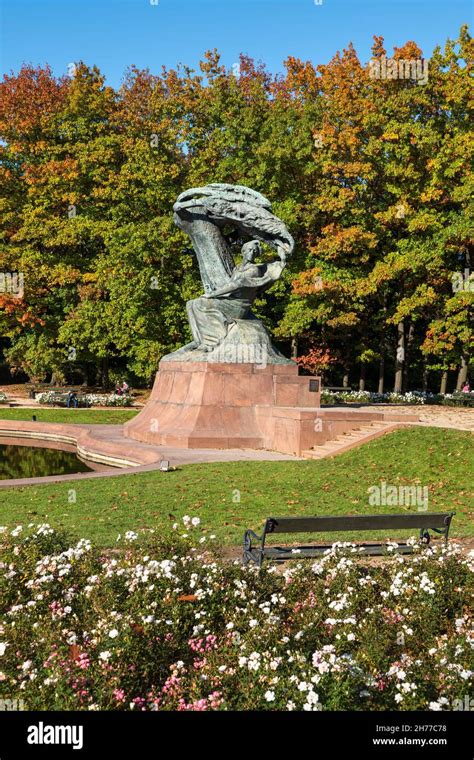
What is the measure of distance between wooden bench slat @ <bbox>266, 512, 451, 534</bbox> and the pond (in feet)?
30.5

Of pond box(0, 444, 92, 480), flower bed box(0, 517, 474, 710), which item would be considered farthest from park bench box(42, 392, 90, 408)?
flower bed box(0, 517, 474, 710)

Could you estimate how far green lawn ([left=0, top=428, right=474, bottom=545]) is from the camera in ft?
33.6

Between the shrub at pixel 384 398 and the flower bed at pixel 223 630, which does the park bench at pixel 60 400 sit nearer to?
the shrub at pixel 384 398

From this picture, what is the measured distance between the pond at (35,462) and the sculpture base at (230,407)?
2175mm

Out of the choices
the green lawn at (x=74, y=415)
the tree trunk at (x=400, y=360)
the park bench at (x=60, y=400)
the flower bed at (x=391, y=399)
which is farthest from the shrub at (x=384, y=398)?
the park bench at (x=60, y=400)

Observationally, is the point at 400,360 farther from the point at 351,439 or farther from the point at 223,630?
the point at 223,630

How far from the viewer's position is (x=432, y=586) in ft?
20.7

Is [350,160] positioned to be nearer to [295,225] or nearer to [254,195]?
[295,225]

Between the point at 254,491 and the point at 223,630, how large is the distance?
7004 millimetres

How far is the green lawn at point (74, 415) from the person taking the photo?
26.0 metres

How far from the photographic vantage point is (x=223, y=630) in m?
5.55

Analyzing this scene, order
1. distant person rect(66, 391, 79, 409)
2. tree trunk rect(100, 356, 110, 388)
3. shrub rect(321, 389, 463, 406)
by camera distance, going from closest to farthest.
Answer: shrub rect(321, 389, 463, 406) < distant person rect(66, 391, 79, 409) < tree trunk rect(100, 356, 110, 388)

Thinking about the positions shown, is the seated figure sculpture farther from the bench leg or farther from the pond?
the bench leg

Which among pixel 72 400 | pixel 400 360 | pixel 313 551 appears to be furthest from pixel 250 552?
pixel 400 360
